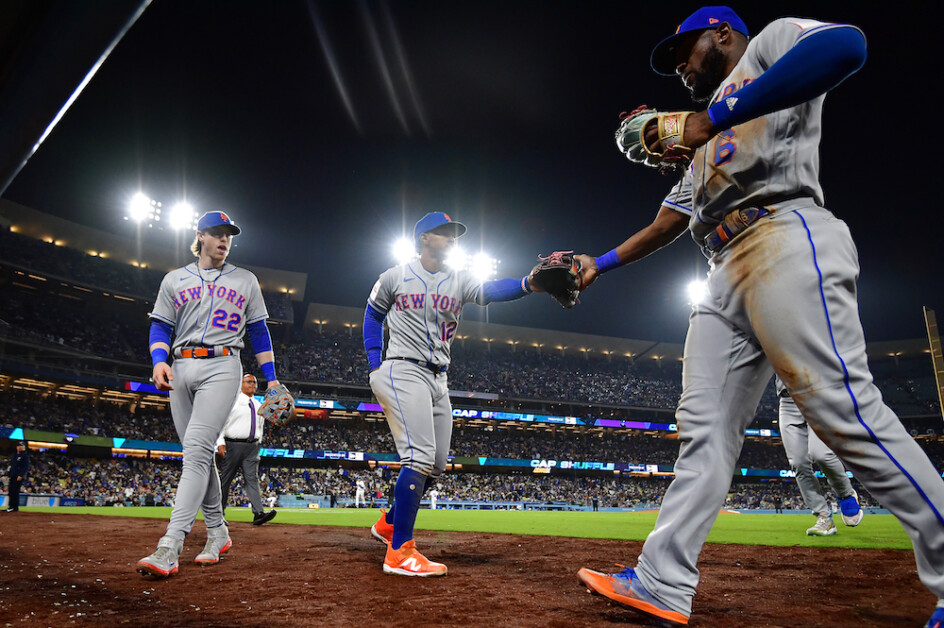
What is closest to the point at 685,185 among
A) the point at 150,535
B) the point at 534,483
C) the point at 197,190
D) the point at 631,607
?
the point at 631,607

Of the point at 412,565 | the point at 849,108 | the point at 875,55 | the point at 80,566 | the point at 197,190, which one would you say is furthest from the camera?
the point at 197,190

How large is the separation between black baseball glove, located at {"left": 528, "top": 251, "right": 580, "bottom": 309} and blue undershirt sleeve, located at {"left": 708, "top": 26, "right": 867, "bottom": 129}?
1297 millimetres

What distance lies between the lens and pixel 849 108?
53.6ft

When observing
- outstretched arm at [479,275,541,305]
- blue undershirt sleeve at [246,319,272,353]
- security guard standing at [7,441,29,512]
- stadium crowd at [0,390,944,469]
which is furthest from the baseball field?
stadium crowd at [0,390,944,469]

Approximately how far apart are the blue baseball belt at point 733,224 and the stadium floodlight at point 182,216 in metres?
31.0

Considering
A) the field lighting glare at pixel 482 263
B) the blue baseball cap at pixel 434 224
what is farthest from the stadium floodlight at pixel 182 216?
the blue baseball cap at pixel 434 224

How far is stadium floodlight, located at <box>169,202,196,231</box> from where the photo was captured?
93.0 feet

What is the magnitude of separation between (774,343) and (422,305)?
8.28 feet

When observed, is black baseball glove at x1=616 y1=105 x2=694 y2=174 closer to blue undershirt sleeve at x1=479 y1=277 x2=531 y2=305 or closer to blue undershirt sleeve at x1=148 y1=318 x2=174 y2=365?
blue undershirt sleeve at x1=479 y1=277 x2=531 y2=305

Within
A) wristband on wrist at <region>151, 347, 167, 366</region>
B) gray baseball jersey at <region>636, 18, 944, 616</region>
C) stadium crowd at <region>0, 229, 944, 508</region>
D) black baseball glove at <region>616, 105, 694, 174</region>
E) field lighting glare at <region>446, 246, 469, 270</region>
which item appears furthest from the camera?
field lighting glare at <region>446, 246, 469, 270</region>

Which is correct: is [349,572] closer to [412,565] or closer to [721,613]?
[412,565]

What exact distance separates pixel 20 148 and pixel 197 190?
91.5ft

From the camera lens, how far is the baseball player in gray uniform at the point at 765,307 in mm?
1539

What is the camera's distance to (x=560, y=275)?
9.75 feet
